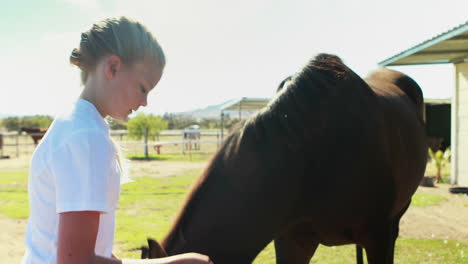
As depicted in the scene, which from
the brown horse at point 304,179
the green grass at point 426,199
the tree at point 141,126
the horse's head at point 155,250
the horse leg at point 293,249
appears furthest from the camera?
the tree at point 141,126

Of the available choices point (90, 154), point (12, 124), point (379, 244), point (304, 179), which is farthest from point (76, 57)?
point (12, 124)

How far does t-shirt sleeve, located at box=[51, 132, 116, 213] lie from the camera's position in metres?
0.71

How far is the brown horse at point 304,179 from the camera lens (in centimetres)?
139

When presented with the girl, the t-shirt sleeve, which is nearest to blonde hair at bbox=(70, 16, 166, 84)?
the girl

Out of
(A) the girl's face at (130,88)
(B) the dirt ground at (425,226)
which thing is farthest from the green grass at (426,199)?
(A) the girl's face at (130,88)

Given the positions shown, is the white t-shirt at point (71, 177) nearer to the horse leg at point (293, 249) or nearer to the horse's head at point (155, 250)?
the horse's head at point (155, 250)

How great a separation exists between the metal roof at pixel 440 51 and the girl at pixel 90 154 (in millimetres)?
7122

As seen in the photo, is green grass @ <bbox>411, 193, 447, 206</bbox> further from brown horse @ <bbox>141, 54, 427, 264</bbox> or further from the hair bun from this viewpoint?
the hair bun

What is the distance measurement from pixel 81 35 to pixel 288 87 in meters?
1.14

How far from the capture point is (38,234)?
2.80 ft

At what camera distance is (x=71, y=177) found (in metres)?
0.73

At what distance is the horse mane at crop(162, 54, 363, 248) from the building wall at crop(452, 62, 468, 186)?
27.2ft

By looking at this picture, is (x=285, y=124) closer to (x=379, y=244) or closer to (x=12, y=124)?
(x=379, y=244)

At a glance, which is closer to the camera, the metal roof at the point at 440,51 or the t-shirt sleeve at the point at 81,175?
the t-shirt sleeve at the point at 81,175
